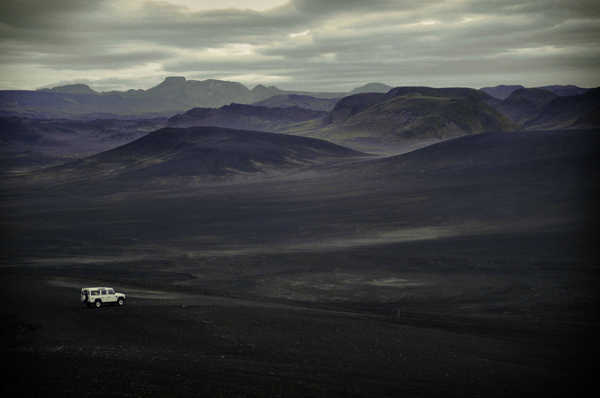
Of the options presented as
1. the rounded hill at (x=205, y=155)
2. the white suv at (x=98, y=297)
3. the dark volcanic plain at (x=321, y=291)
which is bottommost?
the dark volcanic plain at (x=321, y=291)

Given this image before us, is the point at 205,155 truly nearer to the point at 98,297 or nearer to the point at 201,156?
the point at 201,156

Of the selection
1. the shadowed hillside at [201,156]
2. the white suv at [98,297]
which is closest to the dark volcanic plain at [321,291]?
the white suv at [98,297]

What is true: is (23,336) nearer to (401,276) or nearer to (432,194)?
(401,276)

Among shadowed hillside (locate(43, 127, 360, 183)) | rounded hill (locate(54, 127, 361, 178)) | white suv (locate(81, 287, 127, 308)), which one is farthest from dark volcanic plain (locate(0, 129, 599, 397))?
rounded hill (locate(54, 127, 361, 178))

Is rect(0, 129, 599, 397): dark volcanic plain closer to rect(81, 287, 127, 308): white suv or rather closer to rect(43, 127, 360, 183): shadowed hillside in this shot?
rect(81, 287, 127, 308): white suv

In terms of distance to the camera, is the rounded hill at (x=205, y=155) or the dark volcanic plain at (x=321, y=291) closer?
the dark volcanic plain at (x=321, y=291)

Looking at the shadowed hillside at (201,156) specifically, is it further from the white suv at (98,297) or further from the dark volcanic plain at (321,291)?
the white suv at (98,297)

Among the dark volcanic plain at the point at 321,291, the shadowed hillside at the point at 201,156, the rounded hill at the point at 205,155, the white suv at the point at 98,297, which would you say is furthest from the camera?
the rounded hill at the point at 205,155

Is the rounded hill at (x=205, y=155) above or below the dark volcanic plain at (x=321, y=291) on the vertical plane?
Result: above
